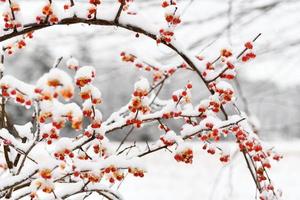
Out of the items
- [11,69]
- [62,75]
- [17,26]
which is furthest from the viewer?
[11,69]

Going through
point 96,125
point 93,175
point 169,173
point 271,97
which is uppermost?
point 169,173

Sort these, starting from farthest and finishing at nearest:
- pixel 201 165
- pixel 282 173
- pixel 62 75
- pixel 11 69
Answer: pixel 11 69
pixel 201 165
pixel 282 173
pixel 62 75

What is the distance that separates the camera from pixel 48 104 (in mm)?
1245

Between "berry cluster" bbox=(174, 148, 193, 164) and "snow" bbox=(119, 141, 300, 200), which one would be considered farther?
"snow" bbox=(119, 141, 300, 200)

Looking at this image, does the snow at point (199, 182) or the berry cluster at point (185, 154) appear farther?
the snow at point (199, 182)

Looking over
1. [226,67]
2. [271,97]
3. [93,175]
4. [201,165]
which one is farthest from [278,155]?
[201,165]

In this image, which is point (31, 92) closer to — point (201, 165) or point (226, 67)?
point (226, 67)

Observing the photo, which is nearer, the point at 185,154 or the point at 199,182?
the point at 185,154

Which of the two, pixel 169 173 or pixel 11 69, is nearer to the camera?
pixel 169 173

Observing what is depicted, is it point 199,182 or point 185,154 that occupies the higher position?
point 199,182

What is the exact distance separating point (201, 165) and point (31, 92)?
8246mm

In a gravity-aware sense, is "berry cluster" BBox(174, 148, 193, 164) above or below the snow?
below

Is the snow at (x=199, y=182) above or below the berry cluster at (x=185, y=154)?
above

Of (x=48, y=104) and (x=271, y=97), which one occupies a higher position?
(x=271, y=97)
